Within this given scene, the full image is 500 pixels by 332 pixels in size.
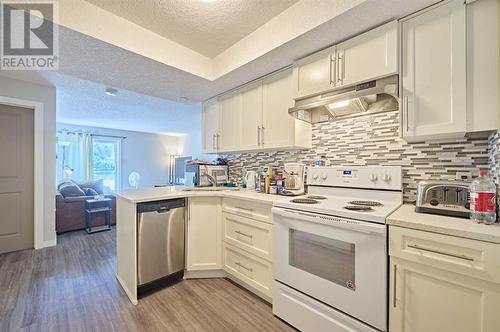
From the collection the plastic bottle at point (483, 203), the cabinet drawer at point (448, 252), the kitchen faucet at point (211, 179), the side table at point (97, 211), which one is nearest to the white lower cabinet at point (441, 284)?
the cabinet drawer at point (448, 252)

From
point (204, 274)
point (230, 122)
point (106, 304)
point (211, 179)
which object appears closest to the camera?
point (106, 304)

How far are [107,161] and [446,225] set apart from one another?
298 inches

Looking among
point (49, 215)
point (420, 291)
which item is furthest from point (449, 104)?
point (49, 215)

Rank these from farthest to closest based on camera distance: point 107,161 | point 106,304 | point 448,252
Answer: point 107,161 → point 106,304 → point 448,252

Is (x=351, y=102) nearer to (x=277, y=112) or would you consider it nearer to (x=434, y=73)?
(x=434, y=73)

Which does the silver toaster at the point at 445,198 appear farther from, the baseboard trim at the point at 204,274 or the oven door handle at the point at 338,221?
the baseboard trim at the point at 204,274

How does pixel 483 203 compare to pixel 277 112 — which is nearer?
pixel 483 203

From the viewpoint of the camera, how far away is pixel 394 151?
1.60m

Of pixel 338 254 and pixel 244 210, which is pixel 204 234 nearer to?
pixel 244 210

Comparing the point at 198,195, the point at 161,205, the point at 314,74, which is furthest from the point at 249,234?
the point at 314,74

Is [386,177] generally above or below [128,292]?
above

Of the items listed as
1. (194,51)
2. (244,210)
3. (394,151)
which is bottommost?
(244,210)

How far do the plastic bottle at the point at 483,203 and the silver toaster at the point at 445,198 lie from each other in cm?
7

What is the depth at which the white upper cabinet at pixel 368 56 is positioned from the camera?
53.6 inches
